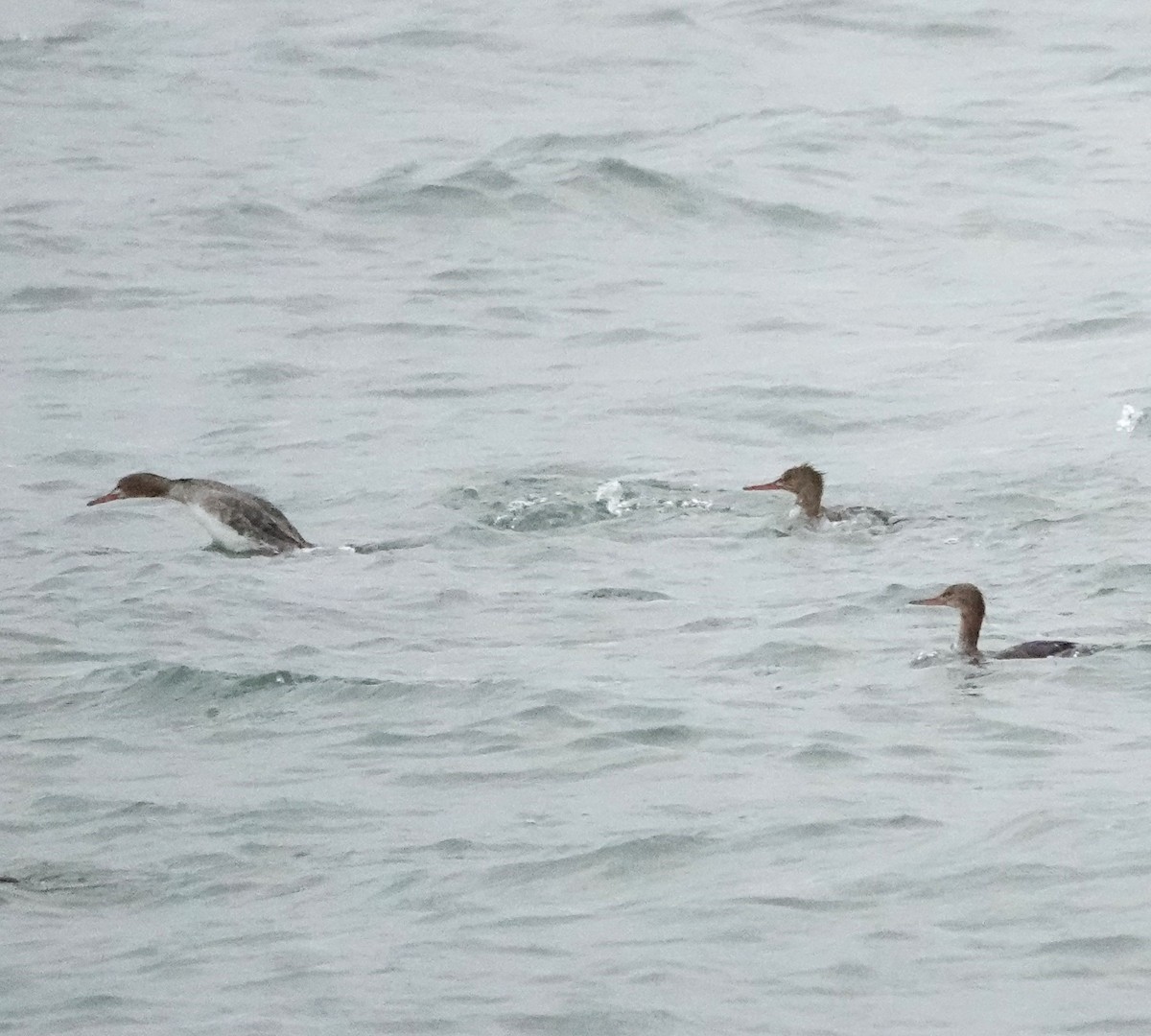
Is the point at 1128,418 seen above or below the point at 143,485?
above

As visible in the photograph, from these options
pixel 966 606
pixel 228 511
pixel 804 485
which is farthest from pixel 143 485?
pixel 966 606

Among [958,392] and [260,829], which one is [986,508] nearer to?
[958,392]

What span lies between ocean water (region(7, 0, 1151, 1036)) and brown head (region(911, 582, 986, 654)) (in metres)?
0.18

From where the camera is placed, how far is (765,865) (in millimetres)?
8523

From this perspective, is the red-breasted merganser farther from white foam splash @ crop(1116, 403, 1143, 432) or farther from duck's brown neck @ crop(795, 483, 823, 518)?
white foam splash @ crop(1116, 403, 1143, 432)

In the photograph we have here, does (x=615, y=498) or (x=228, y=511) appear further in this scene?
(x=615, y=498)

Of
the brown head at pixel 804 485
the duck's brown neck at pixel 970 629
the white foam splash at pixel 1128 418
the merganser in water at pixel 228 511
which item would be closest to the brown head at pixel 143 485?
the merganser in water at pixel 228 511

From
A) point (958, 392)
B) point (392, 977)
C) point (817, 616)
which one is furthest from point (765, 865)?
point (958, 392)

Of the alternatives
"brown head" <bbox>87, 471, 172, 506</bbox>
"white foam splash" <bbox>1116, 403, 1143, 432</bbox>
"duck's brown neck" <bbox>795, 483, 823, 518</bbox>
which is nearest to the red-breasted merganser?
"duck's brown neck" <bbox>795, 483, 823, 518</bbox>

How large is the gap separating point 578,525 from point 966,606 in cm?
303

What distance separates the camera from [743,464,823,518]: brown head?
13422 millimetres

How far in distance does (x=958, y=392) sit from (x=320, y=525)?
15.0 ft

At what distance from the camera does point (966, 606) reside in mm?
11203

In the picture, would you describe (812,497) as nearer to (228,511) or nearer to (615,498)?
(615,498)
